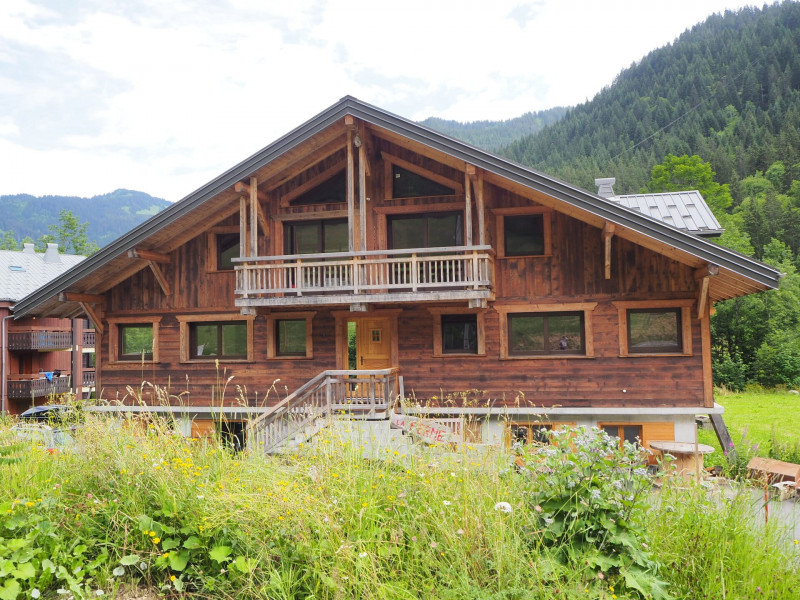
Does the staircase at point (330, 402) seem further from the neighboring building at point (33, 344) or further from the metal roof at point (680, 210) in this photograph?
the neighboring building at point (33, 344)

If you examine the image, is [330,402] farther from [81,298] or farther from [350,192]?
[81,298]

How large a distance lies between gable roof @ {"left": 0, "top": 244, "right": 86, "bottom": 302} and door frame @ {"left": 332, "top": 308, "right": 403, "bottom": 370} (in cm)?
2389

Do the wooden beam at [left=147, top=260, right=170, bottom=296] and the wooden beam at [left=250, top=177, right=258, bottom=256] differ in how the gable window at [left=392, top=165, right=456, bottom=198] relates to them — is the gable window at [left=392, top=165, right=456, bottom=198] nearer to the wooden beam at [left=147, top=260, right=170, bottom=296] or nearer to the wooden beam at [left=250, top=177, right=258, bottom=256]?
the wooden beam at [left=250, top=177, right=258, bottom=256]

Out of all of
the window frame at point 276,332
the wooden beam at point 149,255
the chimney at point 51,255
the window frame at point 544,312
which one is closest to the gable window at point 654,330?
the window frame at point 544,312

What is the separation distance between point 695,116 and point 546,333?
77859mm

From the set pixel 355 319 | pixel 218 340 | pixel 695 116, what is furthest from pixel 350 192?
pixel 695 116

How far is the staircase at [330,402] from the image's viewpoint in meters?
10.5

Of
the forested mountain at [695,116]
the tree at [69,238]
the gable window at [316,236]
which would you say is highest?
the forested mountain at [695,116]

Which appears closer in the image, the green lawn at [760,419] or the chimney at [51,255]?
the green lawn at [760,419]

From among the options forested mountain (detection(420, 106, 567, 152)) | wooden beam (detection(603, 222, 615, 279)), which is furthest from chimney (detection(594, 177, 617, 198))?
forested mountain (detection(420, 106, 567, 152))

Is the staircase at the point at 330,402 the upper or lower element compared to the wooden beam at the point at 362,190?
lower

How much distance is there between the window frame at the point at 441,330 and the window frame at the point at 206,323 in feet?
15.5

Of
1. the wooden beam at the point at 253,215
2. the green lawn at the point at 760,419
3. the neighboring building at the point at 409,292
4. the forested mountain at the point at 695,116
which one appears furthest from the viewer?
the forested mountain at the point at 695,116

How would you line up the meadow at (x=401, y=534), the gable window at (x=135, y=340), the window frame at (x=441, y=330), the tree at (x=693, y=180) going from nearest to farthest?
the meadow at (x=401, y=534) < the window frame at (x=441, y=330) < the gable window at (x=135, y=340) < the tree at (x=693, y=180)
